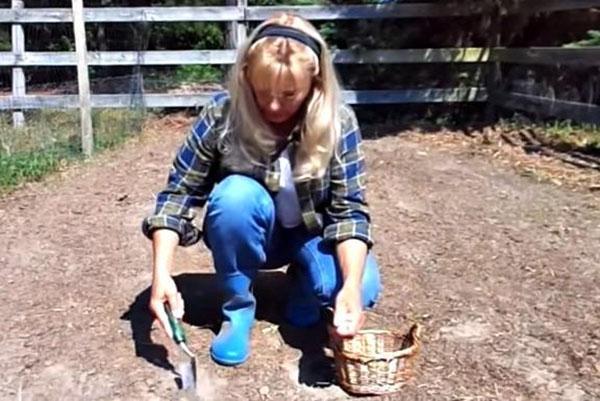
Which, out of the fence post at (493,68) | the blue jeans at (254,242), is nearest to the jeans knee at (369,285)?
the blue jeans at (254,242)

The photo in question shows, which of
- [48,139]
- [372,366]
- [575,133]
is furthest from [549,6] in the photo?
→ [372,366]

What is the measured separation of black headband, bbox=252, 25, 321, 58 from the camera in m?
2.39

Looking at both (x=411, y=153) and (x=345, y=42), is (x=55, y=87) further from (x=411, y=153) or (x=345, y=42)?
(x=411, y=153)

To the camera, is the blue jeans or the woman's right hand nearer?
the woman's right hand

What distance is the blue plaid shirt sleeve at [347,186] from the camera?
2531 millimetres

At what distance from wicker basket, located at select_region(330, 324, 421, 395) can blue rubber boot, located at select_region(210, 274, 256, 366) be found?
0.30 meters

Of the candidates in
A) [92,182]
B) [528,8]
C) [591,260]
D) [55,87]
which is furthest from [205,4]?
[591,260]

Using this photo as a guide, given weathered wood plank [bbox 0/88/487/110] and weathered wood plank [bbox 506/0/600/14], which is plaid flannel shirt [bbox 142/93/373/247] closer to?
weathered wood plank [bbox 506/0/600/14]

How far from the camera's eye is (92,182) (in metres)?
5.25

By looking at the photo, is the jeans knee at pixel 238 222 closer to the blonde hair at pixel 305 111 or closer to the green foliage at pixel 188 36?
the blonde hair at pixel 305 111

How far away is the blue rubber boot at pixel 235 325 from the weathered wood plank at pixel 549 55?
366 cm

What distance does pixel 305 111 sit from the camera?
8.07 ft

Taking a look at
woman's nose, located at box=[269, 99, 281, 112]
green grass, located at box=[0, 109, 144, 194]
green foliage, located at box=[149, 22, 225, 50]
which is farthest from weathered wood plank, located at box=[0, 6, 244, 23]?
woman's nose, located at box=[269, 99, 281, 112]

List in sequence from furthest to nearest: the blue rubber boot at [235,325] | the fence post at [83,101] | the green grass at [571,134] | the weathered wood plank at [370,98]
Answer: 1. the weathered wood plank at [370,98]
2. the fence post at [83,101]
3. the green grass at [571,134]
4. the blue rubber boot at [235,325]
